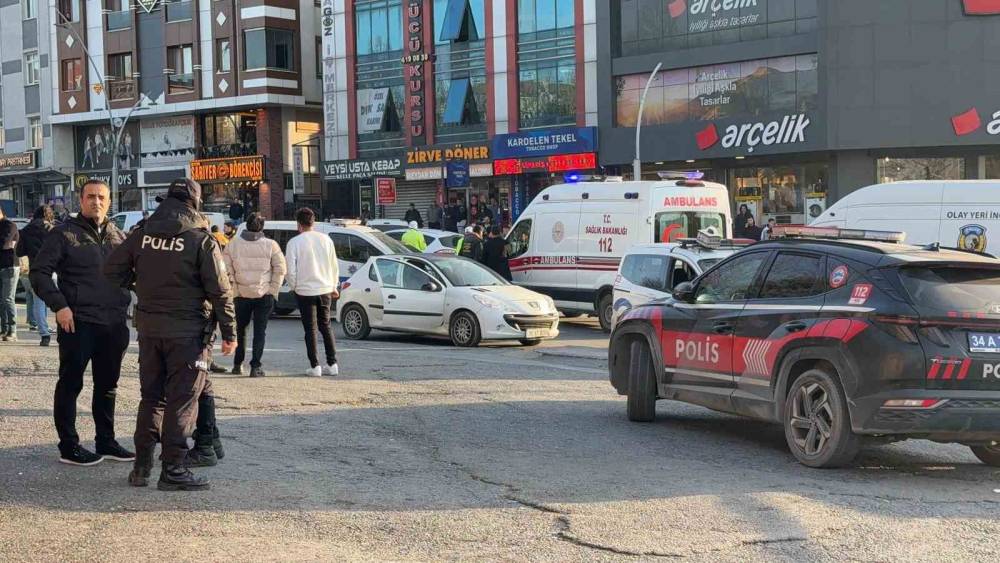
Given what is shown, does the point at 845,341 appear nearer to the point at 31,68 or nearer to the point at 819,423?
the point at 819,423

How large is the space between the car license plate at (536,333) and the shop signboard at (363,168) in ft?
95.9

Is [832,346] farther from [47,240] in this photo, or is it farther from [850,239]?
[47,240]

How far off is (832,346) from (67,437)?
16.4 feet

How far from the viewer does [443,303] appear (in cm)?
1709

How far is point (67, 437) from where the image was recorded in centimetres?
743

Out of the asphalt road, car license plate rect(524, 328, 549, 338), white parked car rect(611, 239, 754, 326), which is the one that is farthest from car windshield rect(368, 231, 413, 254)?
the asphalt road

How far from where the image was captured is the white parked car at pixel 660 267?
15898 millimetres

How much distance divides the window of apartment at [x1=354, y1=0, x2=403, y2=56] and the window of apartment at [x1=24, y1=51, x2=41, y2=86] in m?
20.5

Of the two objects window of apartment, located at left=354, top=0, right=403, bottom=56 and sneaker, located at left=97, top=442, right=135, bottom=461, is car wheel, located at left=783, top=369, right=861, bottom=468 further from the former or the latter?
window of apartment, located at left=354, top=0, right=403, bottom=56

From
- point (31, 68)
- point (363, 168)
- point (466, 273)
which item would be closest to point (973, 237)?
point (466, 273)

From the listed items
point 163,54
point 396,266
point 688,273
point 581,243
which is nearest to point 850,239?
point 688,273

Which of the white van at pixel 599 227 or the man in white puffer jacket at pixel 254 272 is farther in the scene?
the white van at pixel 599 227

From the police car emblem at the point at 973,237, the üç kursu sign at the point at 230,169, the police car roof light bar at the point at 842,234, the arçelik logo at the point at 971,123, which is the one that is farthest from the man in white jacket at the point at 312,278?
the üç kursu sign at the point at 230,169

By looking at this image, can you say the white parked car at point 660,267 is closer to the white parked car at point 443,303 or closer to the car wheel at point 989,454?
the white parked car at point 443,303
